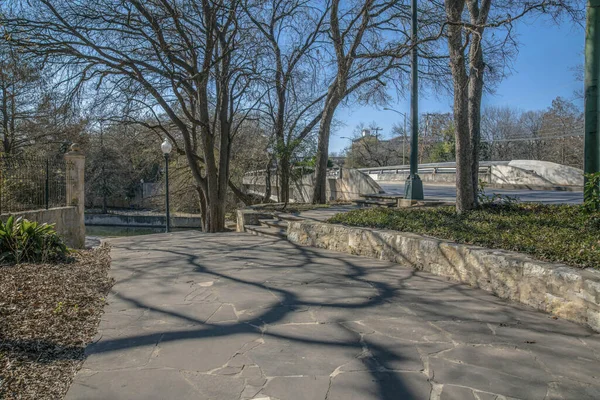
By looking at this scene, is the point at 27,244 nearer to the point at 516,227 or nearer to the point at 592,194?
the point at 516,227

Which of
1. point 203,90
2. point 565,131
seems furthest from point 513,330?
point 565,131

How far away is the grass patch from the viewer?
14.1ft

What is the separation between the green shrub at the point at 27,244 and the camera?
20.2 feet

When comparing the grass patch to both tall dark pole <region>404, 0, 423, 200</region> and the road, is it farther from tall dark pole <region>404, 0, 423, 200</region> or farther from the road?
the road

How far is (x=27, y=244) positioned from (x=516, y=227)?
7546 mm

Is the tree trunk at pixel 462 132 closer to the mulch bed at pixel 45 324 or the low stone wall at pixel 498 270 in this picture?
the low stone wall at pixel 498 270

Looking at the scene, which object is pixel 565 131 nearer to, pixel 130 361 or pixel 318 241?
pixel 318 241

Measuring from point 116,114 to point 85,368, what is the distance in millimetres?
12104

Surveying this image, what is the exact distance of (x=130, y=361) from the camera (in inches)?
115

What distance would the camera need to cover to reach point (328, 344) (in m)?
3.16

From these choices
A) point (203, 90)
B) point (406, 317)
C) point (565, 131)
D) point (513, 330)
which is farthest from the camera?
point (565, 131)

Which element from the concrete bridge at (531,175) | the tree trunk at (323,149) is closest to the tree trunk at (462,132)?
the tree trunk at (323,149)

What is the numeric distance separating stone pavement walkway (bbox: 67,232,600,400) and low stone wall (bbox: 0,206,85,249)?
579 cm

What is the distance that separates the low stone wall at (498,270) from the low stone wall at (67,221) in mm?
7430
